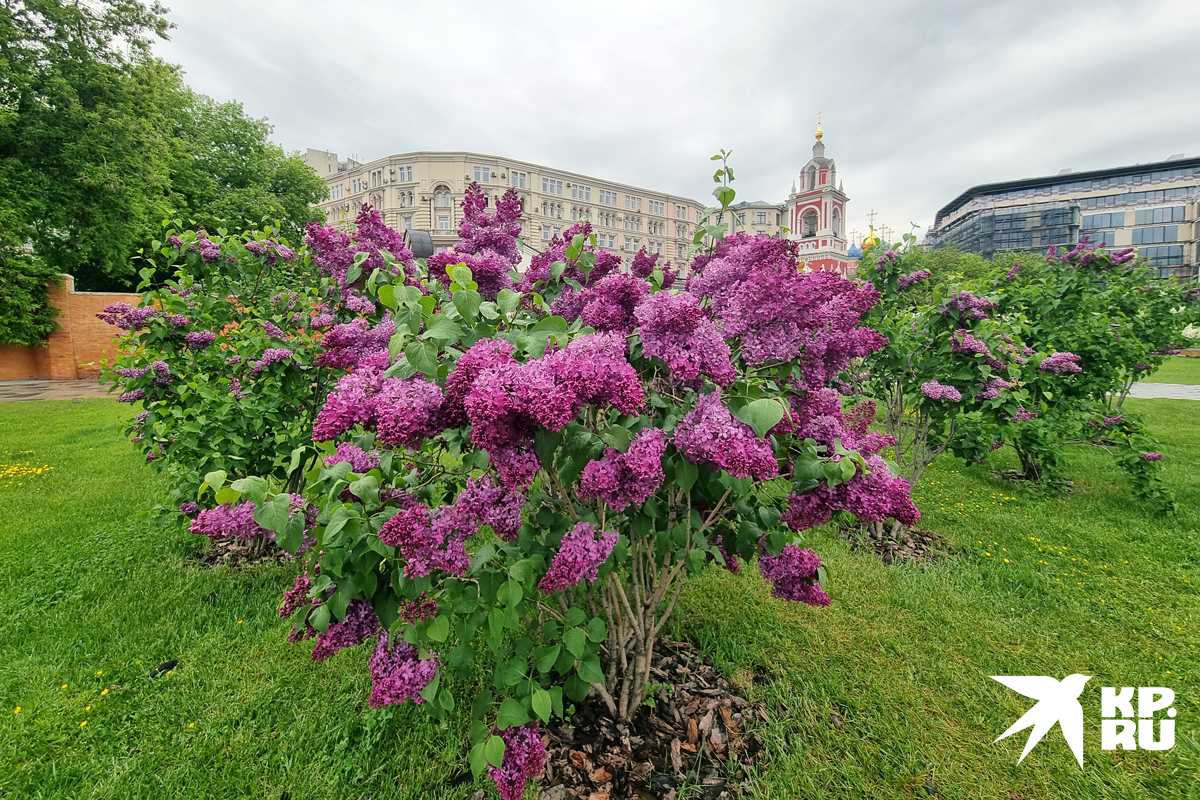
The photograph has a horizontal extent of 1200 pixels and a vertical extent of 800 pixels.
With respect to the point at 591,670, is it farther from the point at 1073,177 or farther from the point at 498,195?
the point at 1073,177

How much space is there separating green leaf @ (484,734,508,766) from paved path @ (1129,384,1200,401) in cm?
1787

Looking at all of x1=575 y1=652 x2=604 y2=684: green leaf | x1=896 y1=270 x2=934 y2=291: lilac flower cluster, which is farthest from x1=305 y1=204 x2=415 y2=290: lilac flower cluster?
x1=896 y1=270 x2=934 y2=291: lilac flower cluster

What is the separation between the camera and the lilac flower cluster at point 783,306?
143cm

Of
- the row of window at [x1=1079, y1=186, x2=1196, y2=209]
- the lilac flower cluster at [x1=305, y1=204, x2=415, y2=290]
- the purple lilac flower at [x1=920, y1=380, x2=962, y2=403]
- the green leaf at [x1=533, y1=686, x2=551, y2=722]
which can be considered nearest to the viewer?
the green leaf at [x1=533, y1=686, x2=551, y2=722]

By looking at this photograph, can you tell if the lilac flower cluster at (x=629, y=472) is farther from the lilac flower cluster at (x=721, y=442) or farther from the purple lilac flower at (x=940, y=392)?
the purple lilac flower at (x=940, y=392)

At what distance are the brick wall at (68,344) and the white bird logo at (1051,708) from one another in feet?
74.0

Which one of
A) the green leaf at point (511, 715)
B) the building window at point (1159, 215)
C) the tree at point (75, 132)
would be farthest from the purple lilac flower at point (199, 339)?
the building window at point (1159, 215)

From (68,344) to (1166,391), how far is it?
3380cm

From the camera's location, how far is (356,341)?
6.53 ft

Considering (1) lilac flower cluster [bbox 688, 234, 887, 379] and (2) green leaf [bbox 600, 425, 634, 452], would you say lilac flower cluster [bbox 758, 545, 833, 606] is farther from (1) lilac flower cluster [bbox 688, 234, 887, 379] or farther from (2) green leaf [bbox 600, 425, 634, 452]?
(2) green leaf [bbox 600, 425, 634, 452]

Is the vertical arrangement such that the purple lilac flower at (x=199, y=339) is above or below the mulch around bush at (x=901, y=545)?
above

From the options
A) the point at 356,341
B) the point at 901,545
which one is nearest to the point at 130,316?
the point at 356,341

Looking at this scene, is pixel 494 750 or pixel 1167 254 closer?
pixel 494 750

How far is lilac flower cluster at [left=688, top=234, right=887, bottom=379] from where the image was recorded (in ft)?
4.71
